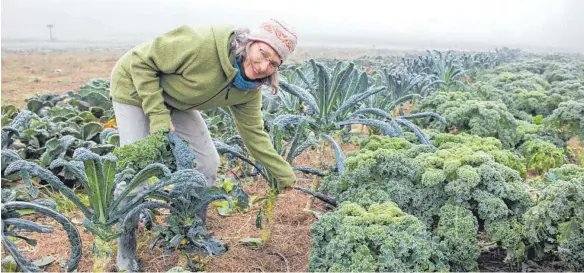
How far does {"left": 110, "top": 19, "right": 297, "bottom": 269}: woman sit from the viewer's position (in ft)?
8.10

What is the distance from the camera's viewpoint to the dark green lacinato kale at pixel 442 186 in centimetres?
268

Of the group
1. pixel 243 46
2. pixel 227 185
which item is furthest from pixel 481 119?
pixel 243 46

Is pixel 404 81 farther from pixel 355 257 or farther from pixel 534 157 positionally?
pixel 355 257

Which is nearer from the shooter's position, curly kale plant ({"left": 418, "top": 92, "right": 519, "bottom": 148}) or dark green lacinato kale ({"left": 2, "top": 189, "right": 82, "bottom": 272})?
dark green lacinato kale ({"left": 2, "top": 189, "right": 82, "bottom": 272})

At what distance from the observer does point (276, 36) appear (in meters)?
2.41

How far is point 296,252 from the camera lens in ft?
10.1

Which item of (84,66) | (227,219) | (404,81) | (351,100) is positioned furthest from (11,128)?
(84,66)

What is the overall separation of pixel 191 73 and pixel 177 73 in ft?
0.31

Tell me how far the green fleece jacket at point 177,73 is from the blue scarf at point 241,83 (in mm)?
26

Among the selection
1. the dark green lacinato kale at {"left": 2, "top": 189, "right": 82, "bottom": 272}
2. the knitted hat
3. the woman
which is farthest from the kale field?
the knitted hat

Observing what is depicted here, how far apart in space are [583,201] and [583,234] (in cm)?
17

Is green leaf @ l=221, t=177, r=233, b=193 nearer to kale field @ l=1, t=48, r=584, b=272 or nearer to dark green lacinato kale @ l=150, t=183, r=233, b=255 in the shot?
kale field @ l=1, t=48, r=584, b=272

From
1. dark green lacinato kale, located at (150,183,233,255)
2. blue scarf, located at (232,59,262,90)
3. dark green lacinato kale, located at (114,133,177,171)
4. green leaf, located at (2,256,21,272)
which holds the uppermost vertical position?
blue scarf, located at (232,59,262,90)

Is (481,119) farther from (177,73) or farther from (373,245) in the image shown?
(177,73)
